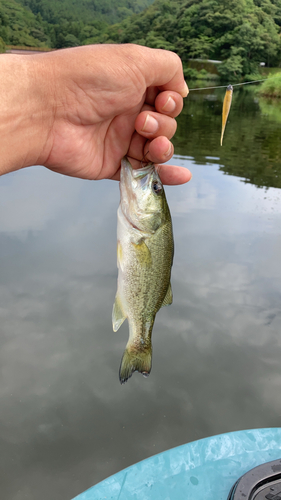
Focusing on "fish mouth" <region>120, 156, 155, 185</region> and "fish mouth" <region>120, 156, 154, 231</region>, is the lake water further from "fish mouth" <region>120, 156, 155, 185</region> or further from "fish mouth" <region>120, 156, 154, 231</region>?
"fish mouth" <region>120, 156, 155, 185</region>

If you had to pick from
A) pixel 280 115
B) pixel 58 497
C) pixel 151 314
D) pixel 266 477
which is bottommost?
pixel 280 115

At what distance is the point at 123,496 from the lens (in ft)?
9.07

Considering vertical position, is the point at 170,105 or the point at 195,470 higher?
the point at 170,105

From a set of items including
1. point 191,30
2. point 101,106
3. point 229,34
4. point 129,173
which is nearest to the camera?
point 129,173

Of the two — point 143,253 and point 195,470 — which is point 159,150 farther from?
point 195,470

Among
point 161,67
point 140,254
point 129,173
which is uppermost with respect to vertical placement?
point 161,67

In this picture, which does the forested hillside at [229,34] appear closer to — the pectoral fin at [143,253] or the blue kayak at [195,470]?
the blue kayak at [195,470]

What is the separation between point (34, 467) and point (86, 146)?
3.33 meters

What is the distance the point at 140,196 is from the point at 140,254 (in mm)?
329

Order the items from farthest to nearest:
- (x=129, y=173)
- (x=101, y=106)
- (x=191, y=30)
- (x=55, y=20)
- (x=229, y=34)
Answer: (x=55, y=20), (x=191, y=30), (x=229, y=34), (x=101, y=106), (x=129, y=173)

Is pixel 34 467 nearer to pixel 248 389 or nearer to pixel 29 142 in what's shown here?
pixel 248 389

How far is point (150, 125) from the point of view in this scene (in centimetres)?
212

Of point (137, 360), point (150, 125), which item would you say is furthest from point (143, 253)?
point (150, 125)

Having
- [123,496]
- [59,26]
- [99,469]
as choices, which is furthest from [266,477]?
[59,26]
